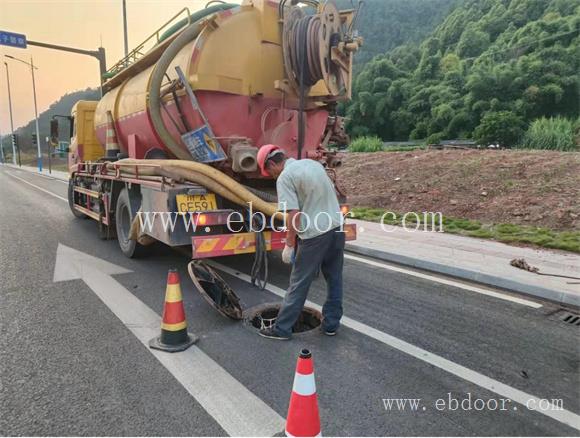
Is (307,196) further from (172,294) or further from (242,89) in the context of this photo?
(242,89)

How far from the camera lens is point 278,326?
379 cm

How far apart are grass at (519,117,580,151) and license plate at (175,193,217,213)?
41.5ft

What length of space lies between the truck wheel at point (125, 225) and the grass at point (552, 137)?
42.8 feet

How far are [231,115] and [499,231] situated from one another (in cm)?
531

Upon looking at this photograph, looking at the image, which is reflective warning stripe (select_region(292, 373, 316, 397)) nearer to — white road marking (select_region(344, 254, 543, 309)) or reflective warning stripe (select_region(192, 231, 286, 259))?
reflective warning stripe (select_region(192, 231, 286, 259))

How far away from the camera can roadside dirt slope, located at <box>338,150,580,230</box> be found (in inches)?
329

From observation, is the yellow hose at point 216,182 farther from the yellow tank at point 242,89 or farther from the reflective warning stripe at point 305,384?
the reflective warning stripe at point 305,384

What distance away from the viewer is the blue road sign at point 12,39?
1539 cm

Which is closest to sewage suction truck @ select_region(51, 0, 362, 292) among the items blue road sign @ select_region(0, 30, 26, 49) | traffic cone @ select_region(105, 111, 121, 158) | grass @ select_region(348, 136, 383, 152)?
traffic cone @ select_region(105, 111, 121, 158)

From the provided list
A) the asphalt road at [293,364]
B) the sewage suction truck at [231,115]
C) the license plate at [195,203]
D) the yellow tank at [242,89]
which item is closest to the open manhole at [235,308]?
the asphalt road at [293,364]

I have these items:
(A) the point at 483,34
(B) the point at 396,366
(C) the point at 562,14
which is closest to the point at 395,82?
(A) the point at 483,34

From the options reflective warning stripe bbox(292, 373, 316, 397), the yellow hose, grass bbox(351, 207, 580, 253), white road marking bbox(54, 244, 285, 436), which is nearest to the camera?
reflective warning stripe bbox(292, 373, 316, 397)

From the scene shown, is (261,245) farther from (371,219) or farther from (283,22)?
(371,219)

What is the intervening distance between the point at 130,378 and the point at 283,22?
4624mm
